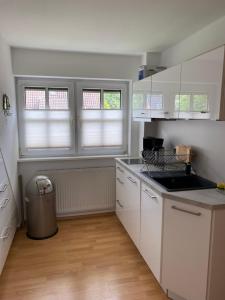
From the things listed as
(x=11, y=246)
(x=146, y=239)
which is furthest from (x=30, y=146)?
(x=146, y=239)

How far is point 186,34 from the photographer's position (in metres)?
2.39

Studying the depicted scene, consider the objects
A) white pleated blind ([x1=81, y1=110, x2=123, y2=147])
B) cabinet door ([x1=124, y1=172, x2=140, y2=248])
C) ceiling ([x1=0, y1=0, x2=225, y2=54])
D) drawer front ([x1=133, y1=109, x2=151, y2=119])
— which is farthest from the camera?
white pleated blind ([x1=81, y1=110, x2=123, y2=147])

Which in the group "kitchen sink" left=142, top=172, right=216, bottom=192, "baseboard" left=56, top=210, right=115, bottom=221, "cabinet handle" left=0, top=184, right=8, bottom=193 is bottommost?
"baseboard" left=56, top=210, right=115, bottom=221

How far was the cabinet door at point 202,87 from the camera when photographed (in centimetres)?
166

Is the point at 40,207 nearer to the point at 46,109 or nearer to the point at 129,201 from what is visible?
the point at 129,201

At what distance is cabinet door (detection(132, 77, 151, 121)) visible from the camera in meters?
2.70

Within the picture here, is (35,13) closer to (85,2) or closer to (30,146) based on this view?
(85,2)

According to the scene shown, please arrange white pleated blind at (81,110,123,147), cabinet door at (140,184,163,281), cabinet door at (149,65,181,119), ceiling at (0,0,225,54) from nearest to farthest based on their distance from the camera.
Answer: ceiling at (0,0,225,54), cabinet door at (140,184,163,281), cabinet door at (149,65,181,119), white pleated blind at (81,110,123,147)

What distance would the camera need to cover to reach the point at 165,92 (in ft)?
7.63

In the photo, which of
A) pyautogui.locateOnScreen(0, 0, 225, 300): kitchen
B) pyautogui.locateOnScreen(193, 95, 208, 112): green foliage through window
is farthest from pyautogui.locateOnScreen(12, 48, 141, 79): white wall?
pyautogui.locateOnScreen(193, 95, 208, 112): green foliage through window

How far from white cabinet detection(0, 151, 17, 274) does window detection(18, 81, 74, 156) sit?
836 millimetres

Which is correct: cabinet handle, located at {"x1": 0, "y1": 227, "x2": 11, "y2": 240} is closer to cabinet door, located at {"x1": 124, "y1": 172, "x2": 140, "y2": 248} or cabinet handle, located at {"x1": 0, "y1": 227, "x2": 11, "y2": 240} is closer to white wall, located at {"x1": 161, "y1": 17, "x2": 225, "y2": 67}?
cabinet door, located at {"x1": 124, "y1": 172, "x2": 140, "y2": 248}

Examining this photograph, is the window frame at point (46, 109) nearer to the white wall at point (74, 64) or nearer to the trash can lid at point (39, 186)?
the white wall at point (74, 64)

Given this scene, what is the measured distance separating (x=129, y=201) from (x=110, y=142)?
1.14 m
